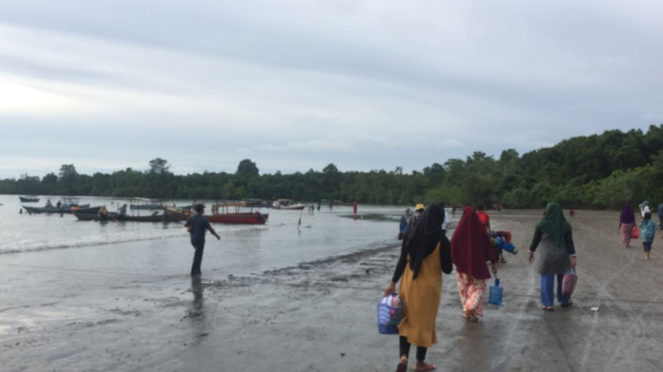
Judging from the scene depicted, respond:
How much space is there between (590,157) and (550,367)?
267 ft

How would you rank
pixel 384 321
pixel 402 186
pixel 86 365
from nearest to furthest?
pixel 384 321
pixel 86 365
pixel 402 186

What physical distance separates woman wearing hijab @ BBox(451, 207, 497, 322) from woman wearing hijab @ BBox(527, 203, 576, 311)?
131cm

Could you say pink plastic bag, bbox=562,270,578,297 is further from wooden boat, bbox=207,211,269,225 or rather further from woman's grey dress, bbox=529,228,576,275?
wooden boat, bbox=207,211,269,225

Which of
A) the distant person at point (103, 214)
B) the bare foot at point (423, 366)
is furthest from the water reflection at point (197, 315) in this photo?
the distant person at point (103, 214)

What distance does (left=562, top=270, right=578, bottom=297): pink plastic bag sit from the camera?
8812mm

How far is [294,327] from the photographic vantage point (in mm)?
7840

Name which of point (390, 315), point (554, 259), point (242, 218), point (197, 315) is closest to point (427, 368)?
point (390, 315)

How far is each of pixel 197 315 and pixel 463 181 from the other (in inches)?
3579

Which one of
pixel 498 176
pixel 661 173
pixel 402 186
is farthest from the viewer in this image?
pixel 402 186

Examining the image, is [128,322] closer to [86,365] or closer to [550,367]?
[86,365]

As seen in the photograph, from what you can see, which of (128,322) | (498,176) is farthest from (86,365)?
(498,176)

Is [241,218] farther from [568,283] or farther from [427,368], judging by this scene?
[427,368]

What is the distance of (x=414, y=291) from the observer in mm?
5590

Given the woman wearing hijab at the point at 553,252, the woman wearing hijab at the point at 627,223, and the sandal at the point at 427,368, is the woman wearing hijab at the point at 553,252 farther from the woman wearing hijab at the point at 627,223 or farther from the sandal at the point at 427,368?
the woman wearing hijab at the point at 627,223
